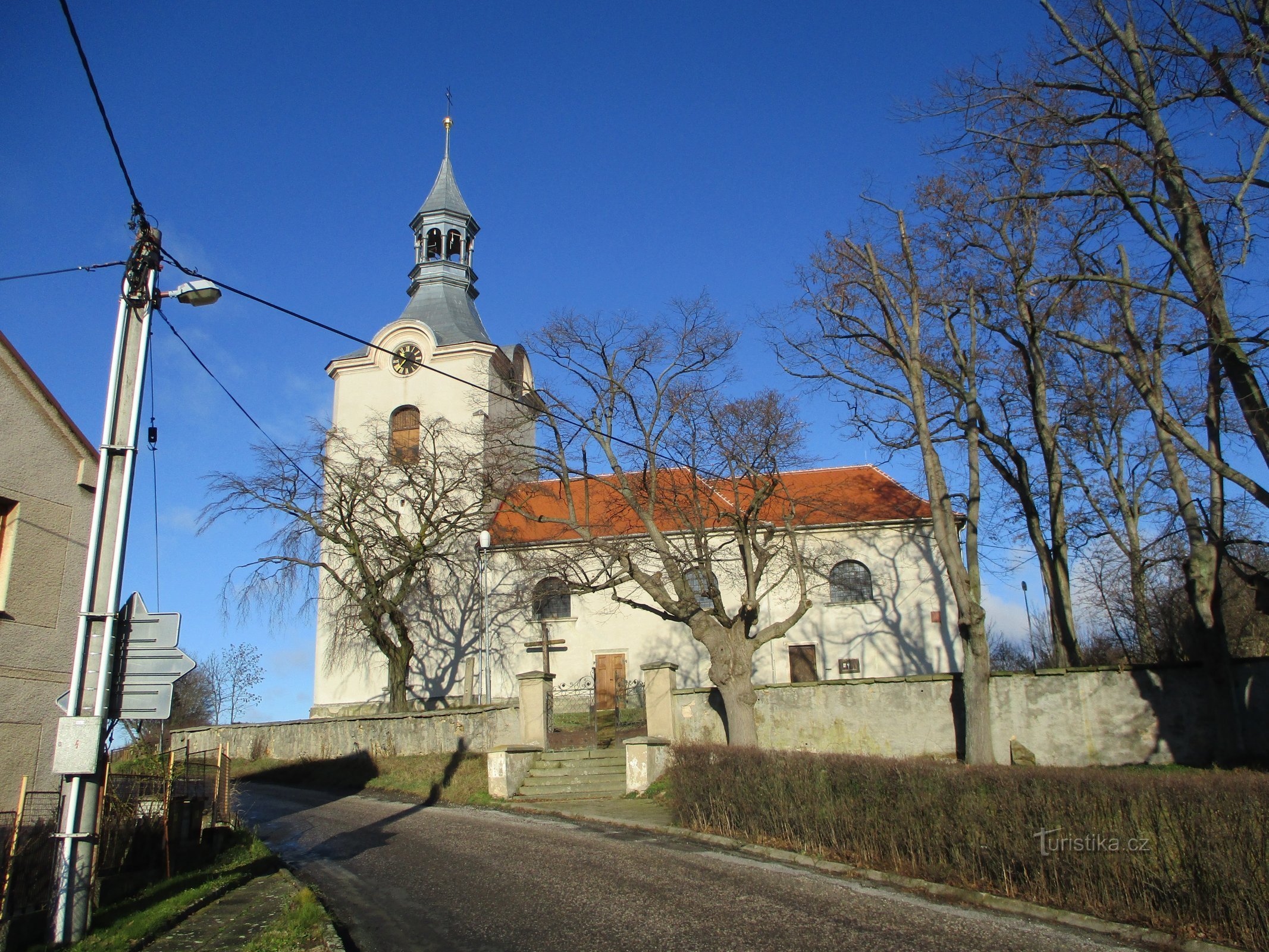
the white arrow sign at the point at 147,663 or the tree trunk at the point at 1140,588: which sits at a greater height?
the tree trunk at the point at 1140,588

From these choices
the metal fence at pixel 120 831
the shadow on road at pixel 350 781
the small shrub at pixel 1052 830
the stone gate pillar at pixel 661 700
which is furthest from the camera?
the stone gate pillar at pixel 661 700

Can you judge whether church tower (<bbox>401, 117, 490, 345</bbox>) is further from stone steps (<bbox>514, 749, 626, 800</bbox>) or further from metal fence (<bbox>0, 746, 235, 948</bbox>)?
metal fence (<bbox>0, 746, 235, 948</bbox>)

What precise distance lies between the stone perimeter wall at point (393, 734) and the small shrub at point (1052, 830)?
34.0 feet

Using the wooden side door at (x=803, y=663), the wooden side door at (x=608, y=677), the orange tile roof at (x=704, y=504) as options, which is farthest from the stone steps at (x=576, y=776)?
the wooden side door at (x=803, y=663)

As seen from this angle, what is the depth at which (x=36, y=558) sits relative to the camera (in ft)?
36.8

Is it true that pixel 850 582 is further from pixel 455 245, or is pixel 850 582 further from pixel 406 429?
pixel 455 245

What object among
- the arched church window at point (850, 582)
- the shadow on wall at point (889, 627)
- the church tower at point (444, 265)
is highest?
the church tower at point (444, 265)

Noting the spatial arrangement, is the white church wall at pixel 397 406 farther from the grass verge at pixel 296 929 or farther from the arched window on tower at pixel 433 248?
the grass verge at pixel 296 929

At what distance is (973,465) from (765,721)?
6781 mm

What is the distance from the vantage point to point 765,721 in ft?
61.8

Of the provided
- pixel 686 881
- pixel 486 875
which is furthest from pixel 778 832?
pixel 486 875

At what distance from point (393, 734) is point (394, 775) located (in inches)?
67.0

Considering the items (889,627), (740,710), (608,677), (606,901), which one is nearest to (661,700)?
(740,710)

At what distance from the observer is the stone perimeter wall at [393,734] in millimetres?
21594
